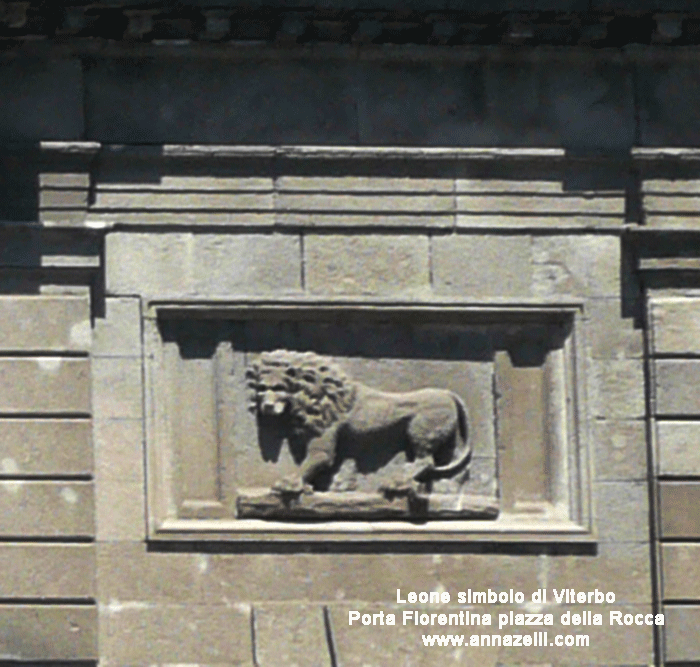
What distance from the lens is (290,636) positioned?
17.7 m

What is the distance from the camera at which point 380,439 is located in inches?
712

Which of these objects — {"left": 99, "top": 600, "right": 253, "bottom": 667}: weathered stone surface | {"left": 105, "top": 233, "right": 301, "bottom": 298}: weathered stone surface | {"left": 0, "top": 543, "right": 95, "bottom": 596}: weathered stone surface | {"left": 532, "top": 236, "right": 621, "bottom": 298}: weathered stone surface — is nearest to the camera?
{"left": 0, "top": 543, "right": 95, "bottom": 596}: weathered stone surface

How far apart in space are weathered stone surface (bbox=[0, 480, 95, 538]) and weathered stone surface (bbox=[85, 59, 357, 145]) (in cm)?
253

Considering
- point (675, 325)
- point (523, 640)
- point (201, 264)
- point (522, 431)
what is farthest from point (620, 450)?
point (201, 264)

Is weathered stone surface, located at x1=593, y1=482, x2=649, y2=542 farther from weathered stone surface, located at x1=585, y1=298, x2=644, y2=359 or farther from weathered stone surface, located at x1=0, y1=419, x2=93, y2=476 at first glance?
weathered stone surface, located at x1=0, y1=419, x2=93, y2=476

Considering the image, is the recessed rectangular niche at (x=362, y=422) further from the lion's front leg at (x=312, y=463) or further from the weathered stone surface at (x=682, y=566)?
the weathered stone surface at (x=682, y=566)

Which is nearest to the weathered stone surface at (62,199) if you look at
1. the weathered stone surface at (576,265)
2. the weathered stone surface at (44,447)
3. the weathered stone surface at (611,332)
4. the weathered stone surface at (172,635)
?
the weathered stone surface at (44,447)

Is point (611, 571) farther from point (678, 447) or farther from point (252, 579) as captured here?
point (252, 579)

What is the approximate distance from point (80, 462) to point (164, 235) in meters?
1.73

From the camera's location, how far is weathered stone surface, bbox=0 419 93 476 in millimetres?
17609

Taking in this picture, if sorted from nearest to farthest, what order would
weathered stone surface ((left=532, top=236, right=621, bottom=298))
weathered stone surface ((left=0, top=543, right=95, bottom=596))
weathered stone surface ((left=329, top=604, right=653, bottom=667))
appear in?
weathered stone surface ((left=0, top=543, right=95, bottom=596))
weathered stone surface ((left=329, top=604, right=653, bottom=667))
weathered stone surface ((left=532, top=236, right=621, bottom=298))

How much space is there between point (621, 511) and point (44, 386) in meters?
4.20

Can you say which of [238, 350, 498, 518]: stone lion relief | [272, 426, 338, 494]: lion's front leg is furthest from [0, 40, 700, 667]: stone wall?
[272, 426, 338, 494]: lion's front leg

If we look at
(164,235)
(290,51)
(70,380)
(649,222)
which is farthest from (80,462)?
(649,222)
